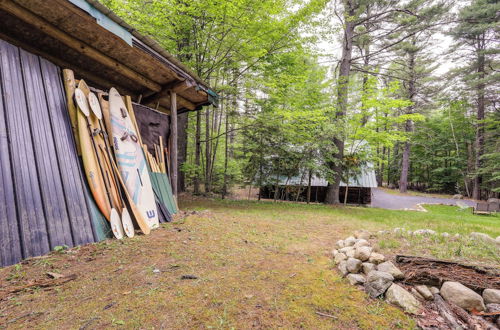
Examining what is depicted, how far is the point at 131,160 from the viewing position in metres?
3.50

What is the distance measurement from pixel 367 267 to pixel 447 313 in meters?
0.66

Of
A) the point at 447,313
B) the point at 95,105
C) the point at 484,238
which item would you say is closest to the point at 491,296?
the point at 447,313

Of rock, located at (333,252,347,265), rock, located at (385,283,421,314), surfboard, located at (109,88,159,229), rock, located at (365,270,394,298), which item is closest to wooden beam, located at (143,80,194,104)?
surfboard, located at (109,88,159,229)

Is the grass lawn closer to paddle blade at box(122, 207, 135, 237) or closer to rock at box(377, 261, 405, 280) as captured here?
paddle blade at box(122, 207, 135, 237)

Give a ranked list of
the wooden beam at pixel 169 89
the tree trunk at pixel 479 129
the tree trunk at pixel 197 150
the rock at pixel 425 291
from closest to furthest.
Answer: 1. the rock at pixel 425 291
2. the wooden beam at pixel 169 89
3. the tree trunk at pixel 197 150
4. the tree trunk at pixel 479 129

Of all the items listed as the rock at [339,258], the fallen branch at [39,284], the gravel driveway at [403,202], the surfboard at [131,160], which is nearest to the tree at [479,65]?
the gravel driveway at [403,202]

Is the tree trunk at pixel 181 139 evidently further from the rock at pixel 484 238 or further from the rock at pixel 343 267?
the rock at pixel 484 238

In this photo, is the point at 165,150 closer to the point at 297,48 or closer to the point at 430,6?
the point at 297,48

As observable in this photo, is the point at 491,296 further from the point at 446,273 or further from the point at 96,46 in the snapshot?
the point at 96,46

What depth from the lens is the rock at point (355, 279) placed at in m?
2.00

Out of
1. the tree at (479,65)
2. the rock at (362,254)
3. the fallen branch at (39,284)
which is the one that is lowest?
the rock at (362,254)

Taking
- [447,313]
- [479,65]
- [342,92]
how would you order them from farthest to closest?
[479,65] → [342,92] → [447,313]

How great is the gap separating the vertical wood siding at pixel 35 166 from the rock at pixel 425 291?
3.41 metres

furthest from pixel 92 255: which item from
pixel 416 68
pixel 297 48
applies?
pixel 416 68
